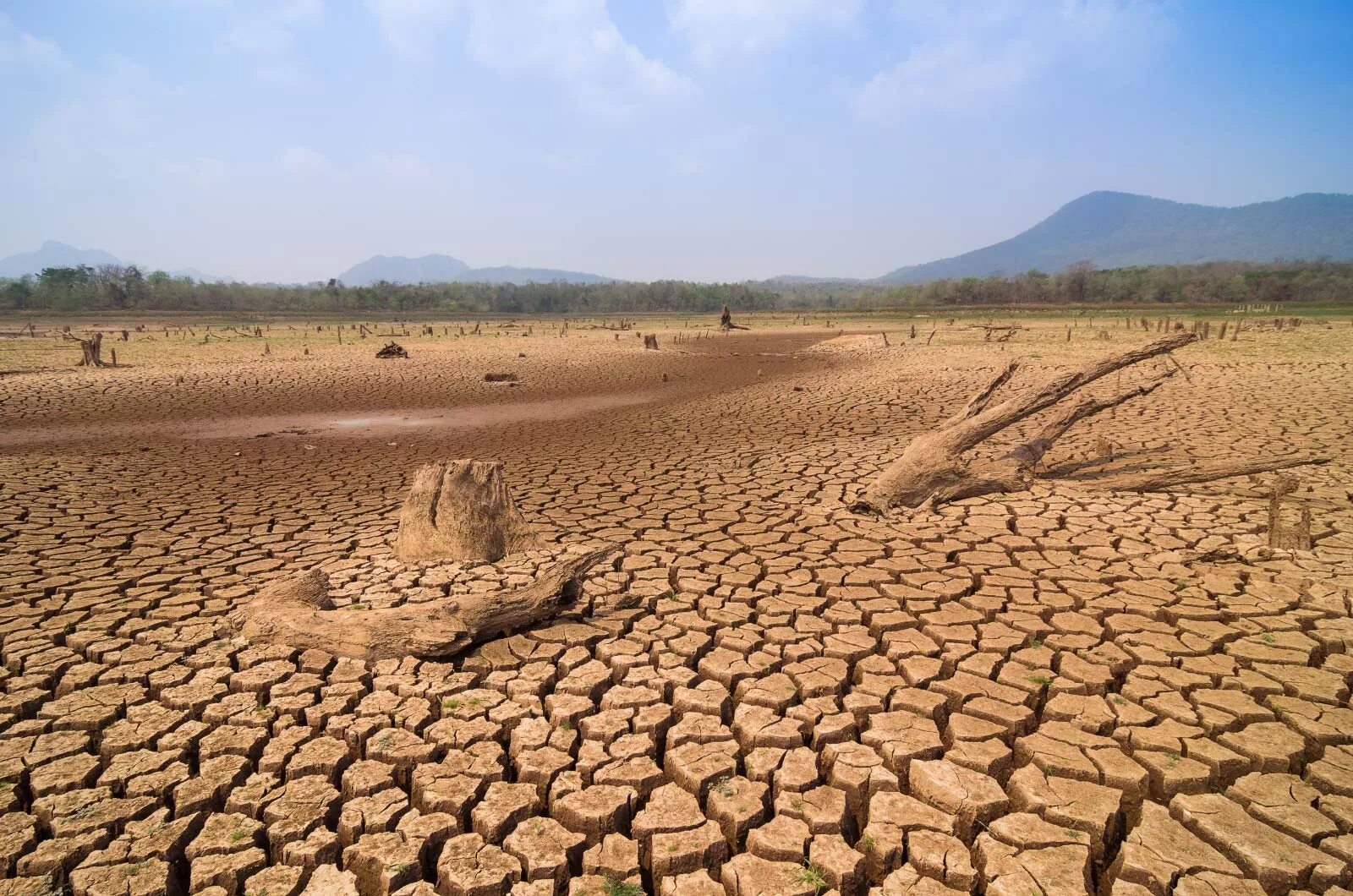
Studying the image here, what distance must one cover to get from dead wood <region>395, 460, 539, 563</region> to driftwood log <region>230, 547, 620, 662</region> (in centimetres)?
95

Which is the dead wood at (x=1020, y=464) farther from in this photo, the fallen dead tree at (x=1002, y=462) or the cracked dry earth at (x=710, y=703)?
the cracked dry earth at (x=710, y=703)

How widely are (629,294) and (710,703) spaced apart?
7653 cm

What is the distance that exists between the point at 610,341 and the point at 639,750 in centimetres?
2222

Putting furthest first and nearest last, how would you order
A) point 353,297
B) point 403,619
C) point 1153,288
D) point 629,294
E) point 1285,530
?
point 629,294, point 353,297, point 1153,288, point 1285,530, point 403,619

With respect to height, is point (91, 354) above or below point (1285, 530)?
above

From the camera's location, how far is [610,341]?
24.3 metres

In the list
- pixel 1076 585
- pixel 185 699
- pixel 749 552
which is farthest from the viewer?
pixel 749 552

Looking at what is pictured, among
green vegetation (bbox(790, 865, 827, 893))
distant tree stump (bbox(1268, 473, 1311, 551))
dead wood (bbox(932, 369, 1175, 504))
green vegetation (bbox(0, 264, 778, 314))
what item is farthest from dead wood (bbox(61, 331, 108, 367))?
green vegetation (bbox(0, 264, 778, 314))

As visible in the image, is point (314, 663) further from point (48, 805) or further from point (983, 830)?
point (983, 830)

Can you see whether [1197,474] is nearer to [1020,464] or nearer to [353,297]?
[1020,464]

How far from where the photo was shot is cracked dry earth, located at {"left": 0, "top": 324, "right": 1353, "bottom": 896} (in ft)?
7.25

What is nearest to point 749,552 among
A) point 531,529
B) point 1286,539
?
point 531,529

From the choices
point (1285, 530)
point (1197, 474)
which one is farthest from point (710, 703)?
point (1197, 474)

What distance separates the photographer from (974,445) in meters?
6.09
